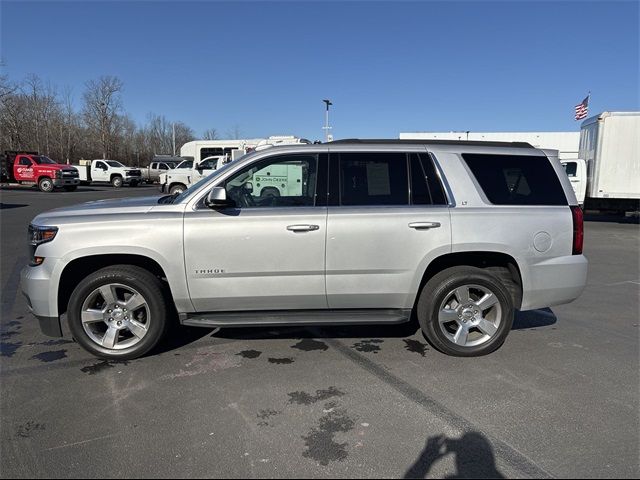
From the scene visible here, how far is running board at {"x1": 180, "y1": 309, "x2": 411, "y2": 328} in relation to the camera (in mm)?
3936

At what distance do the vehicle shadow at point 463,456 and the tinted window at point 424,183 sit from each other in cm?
198

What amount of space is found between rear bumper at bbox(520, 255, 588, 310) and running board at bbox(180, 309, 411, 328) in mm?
1144

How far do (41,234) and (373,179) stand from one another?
9.71 feet

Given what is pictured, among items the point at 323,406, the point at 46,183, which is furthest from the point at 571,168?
the point at 46,183

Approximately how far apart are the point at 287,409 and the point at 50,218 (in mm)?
2654

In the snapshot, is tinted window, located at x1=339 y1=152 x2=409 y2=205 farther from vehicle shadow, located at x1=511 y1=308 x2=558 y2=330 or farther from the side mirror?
vehicle shadow, located at x1=511 y1=308 x2=558 y2=330

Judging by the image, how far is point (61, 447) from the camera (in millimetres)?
2803

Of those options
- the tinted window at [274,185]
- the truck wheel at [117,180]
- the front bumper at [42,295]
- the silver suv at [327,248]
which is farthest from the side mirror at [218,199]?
the truck wheel at [117,180]

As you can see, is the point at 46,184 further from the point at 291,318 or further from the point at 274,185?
the point at 291,318

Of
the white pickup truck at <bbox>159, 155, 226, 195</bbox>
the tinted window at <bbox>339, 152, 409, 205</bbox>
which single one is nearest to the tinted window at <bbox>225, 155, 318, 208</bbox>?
the tinted window at <bbox>339, 152, 409, 205</bbox>

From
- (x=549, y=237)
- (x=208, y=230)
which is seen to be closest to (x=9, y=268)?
(x=208, y=230)

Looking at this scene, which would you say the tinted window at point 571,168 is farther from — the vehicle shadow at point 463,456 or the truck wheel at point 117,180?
the truck wheel at point 117,180

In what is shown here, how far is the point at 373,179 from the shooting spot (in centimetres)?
413

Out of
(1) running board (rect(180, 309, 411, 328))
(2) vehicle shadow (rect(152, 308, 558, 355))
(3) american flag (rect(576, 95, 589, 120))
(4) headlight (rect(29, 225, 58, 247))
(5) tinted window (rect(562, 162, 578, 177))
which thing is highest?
(3) american flag (rect(576, 95, 589, 120))
